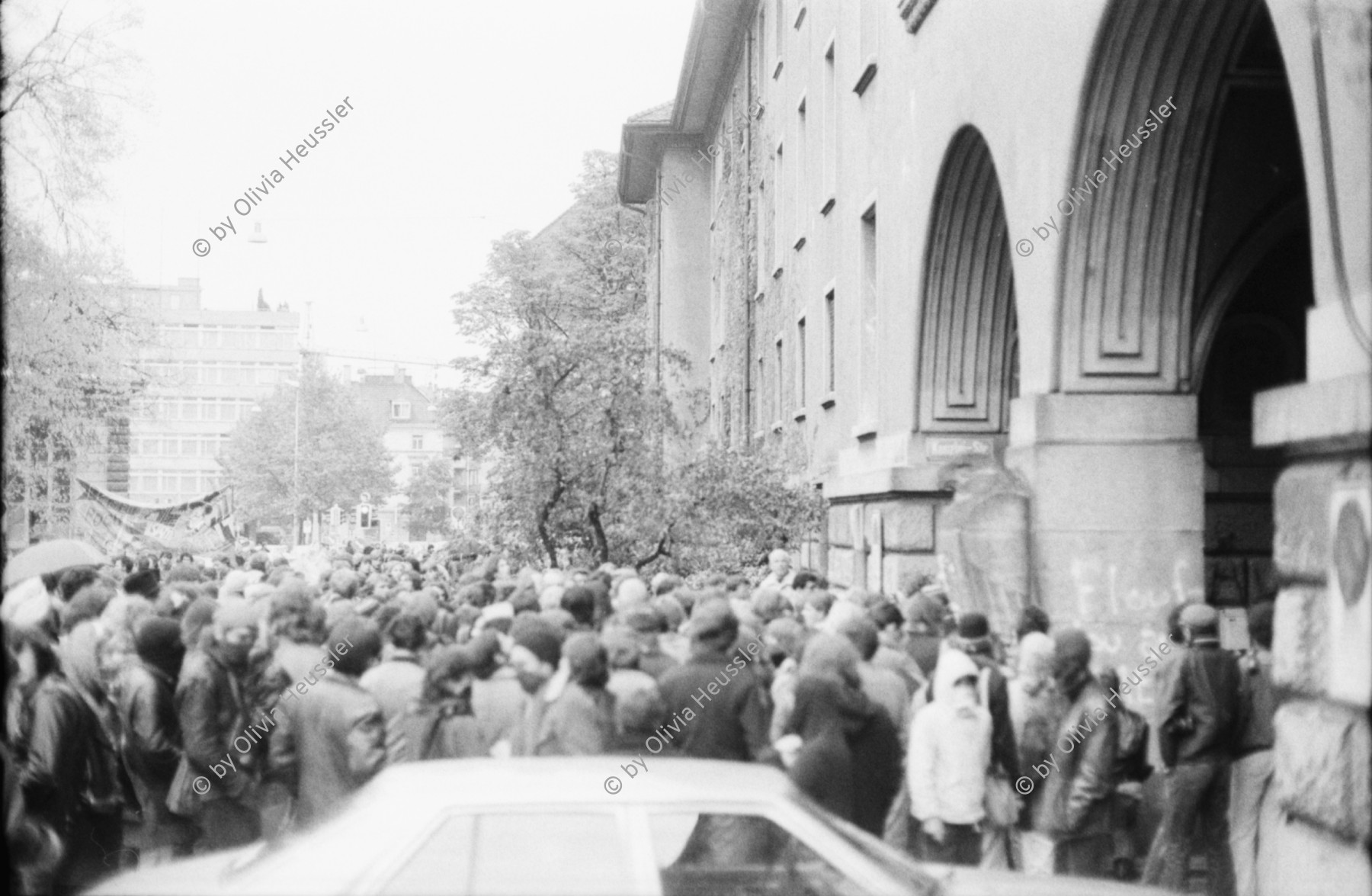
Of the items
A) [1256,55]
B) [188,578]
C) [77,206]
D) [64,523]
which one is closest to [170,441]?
[64,523]

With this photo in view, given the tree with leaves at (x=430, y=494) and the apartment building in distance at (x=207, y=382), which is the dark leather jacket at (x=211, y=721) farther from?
the apartment building in distance at (x=207, y=382)

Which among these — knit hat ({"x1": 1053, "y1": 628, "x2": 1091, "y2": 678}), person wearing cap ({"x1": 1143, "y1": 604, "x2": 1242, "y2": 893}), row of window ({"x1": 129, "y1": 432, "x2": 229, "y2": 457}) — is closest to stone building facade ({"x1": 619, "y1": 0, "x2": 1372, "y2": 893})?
person wearing cap ({"x1": 1143, "y1": 604, "x2": 1242, "y2": 893})

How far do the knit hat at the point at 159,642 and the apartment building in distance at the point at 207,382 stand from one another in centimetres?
8723

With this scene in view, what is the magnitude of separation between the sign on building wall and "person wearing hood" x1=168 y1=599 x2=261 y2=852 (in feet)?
59.3

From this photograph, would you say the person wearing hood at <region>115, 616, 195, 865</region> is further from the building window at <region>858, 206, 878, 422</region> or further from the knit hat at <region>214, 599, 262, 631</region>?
the building window at <region>858, 206, 878, 422</region>

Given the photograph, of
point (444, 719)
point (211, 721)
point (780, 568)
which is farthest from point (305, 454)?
point (444, 719)

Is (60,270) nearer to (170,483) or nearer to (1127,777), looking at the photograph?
(1127,777)

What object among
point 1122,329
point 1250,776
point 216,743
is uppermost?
point 1122,329

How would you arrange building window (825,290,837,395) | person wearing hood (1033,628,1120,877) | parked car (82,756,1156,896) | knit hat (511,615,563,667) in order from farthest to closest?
1. building window (825,290,837,395)
2. knit hat (511,615,563,667)
3. person wearing hood (1033,628,1120,877)
4. parked car (82,756,1156,896)

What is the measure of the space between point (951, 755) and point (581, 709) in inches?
76.7

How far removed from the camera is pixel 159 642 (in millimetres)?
8742

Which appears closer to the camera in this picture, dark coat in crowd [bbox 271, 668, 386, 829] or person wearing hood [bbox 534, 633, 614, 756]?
person wearing hood [bbox 534, 633, 614, 756]

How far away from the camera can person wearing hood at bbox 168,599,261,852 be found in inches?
335

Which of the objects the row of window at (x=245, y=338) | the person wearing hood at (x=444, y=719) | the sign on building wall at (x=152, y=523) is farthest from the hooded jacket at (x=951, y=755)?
the row of window at (x=245, y=338)
